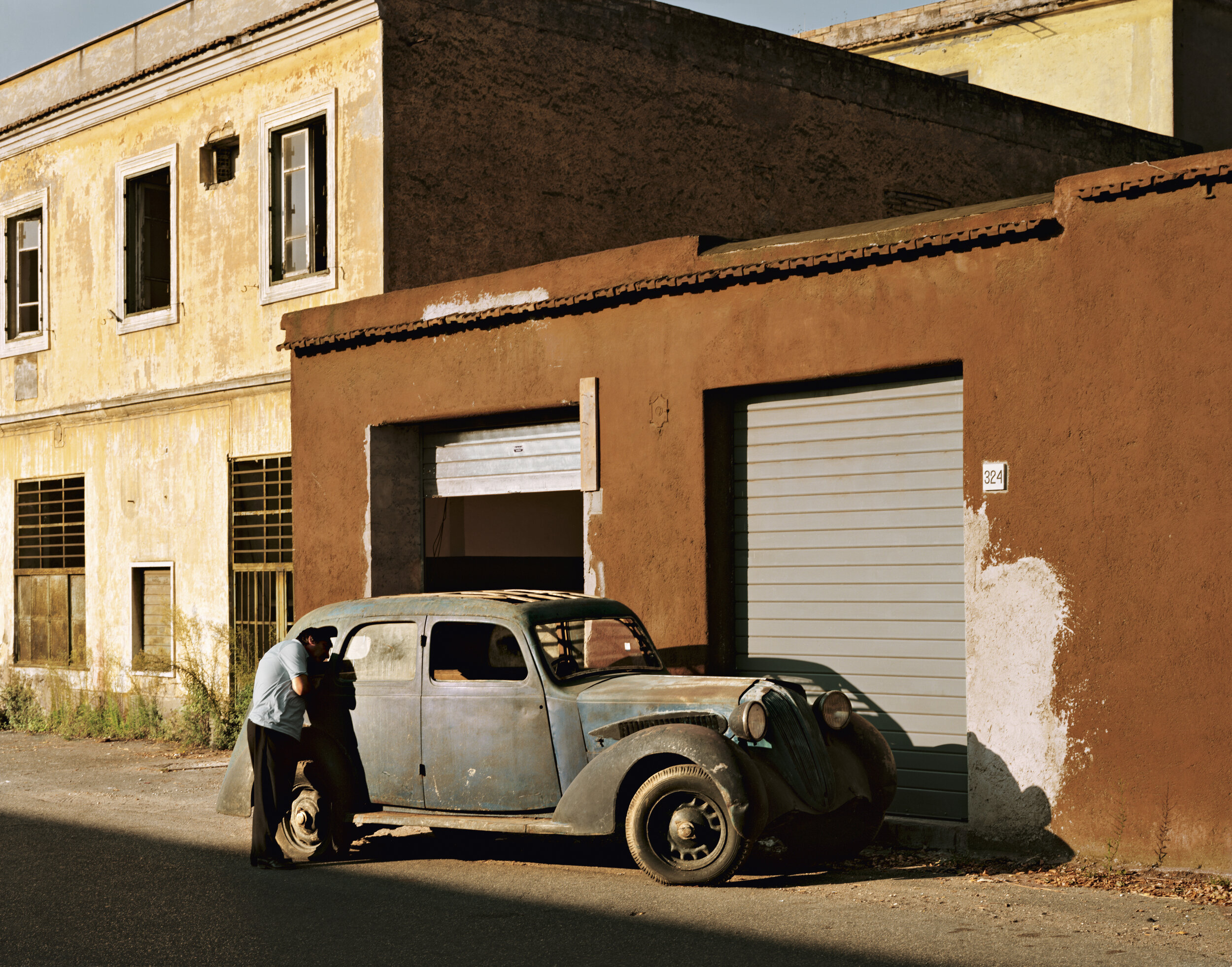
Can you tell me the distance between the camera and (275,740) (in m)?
8.80

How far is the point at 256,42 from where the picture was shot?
613 inches

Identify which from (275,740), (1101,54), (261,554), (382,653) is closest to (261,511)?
(261,554)

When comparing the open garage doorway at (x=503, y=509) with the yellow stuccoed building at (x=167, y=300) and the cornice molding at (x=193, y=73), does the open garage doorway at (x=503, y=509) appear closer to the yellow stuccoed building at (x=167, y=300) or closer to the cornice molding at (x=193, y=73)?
the yellow stuccoed building at (x=167, y=300)

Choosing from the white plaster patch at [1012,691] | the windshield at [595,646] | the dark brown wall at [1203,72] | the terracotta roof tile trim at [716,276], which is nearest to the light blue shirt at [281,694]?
the windshield at [595,646]

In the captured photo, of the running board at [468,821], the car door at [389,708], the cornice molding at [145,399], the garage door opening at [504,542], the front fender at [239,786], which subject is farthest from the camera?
the cornice molding at [145,399]

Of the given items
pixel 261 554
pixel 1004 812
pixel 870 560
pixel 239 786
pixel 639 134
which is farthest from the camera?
pixel 639 134

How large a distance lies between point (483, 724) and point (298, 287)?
25.7 ft

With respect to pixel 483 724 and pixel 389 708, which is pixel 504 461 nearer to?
pixel 389 708

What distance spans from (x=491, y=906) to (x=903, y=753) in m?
3.25

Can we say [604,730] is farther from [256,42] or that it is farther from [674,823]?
[256,42]

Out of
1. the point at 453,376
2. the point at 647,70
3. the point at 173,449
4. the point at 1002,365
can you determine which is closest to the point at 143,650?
the point at 173,449

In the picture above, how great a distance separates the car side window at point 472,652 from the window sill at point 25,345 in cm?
1172

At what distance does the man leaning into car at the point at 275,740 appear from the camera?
28.7ft

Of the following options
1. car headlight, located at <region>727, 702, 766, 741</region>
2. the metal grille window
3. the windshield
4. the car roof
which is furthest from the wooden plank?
the metal grille window
